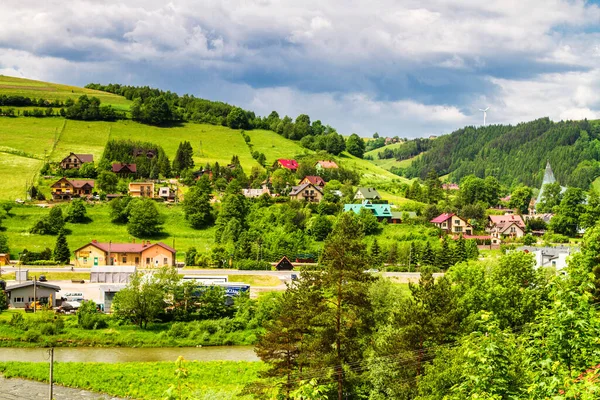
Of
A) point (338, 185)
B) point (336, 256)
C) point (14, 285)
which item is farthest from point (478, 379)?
point (338, 185)

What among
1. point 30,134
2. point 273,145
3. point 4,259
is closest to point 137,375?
point 4,259

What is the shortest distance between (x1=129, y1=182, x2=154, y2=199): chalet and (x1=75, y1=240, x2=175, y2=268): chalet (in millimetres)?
19514

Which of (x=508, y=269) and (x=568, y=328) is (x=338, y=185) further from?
(x=568, y=328)

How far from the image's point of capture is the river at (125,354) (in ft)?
125

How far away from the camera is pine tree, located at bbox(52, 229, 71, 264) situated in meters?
62.3

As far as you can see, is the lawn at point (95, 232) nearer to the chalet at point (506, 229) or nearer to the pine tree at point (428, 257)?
the pine tree at point (428, 257)

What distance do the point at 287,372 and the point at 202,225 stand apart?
51753mm

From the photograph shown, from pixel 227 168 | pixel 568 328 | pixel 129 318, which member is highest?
pixel 227 168

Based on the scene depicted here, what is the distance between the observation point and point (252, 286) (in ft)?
190

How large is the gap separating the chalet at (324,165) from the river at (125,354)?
216 ft

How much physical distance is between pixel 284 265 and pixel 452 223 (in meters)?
28.6

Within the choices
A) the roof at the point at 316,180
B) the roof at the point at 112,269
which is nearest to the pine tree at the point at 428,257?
the roof at the point at 316,180

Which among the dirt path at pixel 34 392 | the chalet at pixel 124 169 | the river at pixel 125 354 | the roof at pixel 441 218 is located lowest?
the river at pixel 125 354

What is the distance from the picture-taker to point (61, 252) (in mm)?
62562
